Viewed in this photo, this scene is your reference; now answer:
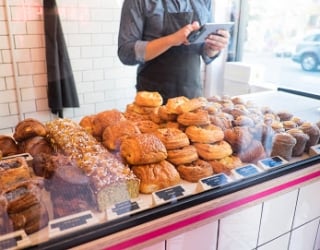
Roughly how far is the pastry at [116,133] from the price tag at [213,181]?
223 millimetres

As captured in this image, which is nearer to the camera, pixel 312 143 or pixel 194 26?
pixel 312 143

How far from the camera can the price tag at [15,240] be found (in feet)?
1.94

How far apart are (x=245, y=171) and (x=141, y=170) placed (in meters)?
0.30

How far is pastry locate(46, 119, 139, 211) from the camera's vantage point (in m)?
Answer: 0.72

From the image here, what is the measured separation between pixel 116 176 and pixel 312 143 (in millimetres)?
691

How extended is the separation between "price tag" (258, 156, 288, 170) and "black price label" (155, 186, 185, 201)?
0.28m

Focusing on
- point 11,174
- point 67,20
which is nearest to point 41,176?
point 11,174

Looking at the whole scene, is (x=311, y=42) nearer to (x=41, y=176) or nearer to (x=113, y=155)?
(x=113, y=155)

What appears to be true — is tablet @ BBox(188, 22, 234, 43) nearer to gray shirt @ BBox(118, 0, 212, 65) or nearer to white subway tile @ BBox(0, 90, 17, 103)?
gray shirt @ BBox(118, 0, 212, 65)

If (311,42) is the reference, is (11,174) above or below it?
below

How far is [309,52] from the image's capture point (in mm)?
1998

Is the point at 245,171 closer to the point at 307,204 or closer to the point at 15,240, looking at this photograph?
the point at 307,204

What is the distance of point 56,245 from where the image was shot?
2.06 ft

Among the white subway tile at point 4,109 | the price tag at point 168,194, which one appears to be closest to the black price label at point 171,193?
the price tag at point 168,194
